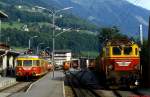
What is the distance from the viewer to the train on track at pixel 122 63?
35688mm

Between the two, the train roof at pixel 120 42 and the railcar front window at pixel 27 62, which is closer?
the train roof at pixel 120 42

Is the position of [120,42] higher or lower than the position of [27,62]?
higher

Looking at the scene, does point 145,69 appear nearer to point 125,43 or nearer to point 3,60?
point 125,43

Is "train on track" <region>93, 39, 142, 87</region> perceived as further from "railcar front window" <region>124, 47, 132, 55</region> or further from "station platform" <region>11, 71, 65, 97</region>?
"station platform" <region>11, 71, 65, 97</region>

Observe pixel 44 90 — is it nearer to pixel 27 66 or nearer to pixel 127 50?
pixel 127 50

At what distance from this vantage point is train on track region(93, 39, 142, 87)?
35.7 m

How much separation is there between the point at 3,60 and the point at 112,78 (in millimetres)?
42896

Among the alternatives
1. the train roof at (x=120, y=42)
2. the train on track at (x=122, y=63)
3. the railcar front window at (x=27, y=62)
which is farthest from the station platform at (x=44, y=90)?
the railcar front window at (x=27, y=62)

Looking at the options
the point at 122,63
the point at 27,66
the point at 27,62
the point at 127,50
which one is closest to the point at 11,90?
the point at 122,63

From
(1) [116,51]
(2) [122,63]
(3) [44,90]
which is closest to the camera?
(3) [44,90]

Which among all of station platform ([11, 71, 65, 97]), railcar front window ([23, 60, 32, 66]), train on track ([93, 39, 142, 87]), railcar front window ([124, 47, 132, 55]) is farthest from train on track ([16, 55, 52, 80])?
railcar front window ([124, 47, 132, 55])

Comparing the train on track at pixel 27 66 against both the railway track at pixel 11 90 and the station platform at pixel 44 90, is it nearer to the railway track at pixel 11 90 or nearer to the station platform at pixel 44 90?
the railway track at pixel 11 90

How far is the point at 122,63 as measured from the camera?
3575 cm

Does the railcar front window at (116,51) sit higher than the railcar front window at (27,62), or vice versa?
the railcar front window at (116,51)
